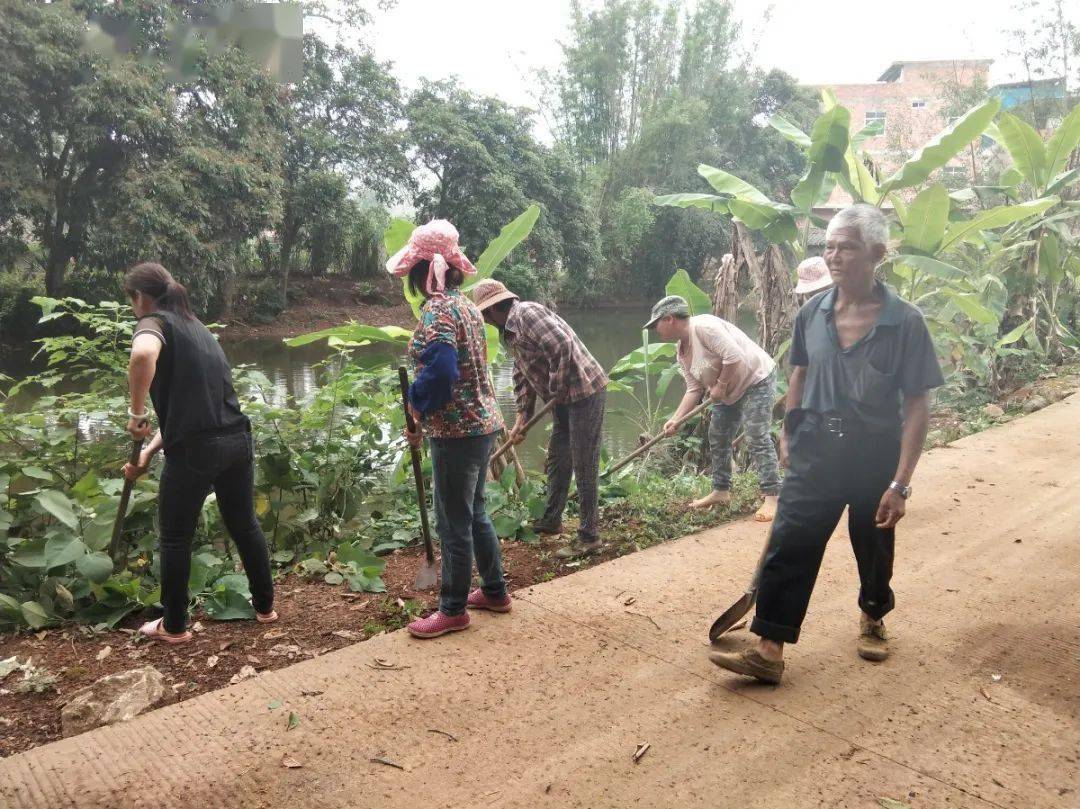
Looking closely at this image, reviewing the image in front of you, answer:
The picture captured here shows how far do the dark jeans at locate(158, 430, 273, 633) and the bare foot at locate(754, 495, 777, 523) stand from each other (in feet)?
9.00

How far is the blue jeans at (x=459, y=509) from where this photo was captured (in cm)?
295

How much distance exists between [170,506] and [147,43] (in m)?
11.7

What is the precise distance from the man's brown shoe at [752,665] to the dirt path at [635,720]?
66mm

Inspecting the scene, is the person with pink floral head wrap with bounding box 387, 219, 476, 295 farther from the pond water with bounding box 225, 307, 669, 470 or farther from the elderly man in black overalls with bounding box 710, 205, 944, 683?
the pond water with bounding box 225, 307, 669, 470

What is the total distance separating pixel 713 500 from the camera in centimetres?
488

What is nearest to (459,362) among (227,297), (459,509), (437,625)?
(459,509)

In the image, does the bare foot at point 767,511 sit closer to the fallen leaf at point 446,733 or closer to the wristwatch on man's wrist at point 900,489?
the wristwatch on man's wrist at point 900,489

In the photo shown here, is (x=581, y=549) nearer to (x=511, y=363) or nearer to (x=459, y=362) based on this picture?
(x=459, y=362)

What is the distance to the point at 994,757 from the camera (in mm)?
2268

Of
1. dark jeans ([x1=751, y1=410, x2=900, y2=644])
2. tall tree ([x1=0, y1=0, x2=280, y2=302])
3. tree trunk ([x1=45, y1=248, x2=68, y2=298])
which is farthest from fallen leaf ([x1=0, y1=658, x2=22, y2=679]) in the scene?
tree trunk ([x1=45, y1=248, x2=68, y2=298])

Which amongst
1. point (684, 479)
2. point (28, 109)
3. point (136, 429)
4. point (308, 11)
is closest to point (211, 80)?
point (28, 109)

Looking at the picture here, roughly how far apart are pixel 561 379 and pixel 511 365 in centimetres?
686

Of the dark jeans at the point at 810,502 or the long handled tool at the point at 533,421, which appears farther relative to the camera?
the long handled tool at the point at 533,421

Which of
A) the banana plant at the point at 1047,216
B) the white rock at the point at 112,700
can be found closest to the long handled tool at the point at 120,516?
the white rock at the point at 112,700
